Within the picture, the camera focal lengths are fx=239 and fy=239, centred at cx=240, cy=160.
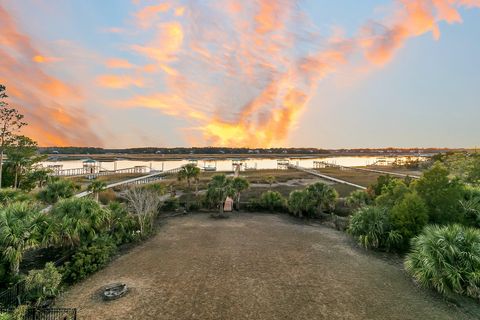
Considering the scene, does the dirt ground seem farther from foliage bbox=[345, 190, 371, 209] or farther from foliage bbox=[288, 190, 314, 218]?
foliage bbox=[345, 190, 371, 209]

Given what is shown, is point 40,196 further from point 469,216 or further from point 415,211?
point 469,216

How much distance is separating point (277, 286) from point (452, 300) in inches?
336

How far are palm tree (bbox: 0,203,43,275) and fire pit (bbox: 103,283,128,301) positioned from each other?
4399 millimetres

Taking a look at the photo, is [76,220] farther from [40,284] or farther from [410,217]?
[410,217]

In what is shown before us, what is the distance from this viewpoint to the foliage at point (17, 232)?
37.7 feet

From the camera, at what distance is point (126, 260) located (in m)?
16.7

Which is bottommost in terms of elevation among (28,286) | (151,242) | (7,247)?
(151,242)

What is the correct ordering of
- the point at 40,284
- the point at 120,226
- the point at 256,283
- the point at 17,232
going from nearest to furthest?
the point at 40,284 < the point at 17,232 < the point at 256,283 < the point at 120,226

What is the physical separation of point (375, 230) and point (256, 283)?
1113cm

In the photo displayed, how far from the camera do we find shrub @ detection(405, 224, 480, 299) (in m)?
11.8

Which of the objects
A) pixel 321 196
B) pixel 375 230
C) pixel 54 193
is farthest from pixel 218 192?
→ pixel 375 230

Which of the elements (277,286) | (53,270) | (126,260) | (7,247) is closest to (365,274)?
(277,286)

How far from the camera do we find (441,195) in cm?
1762

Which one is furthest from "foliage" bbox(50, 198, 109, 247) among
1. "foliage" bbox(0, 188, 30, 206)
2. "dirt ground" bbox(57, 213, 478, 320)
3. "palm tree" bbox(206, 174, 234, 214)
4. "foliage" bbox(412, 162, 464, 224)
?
"foliage" bbox(412, 162, 464, 224)
